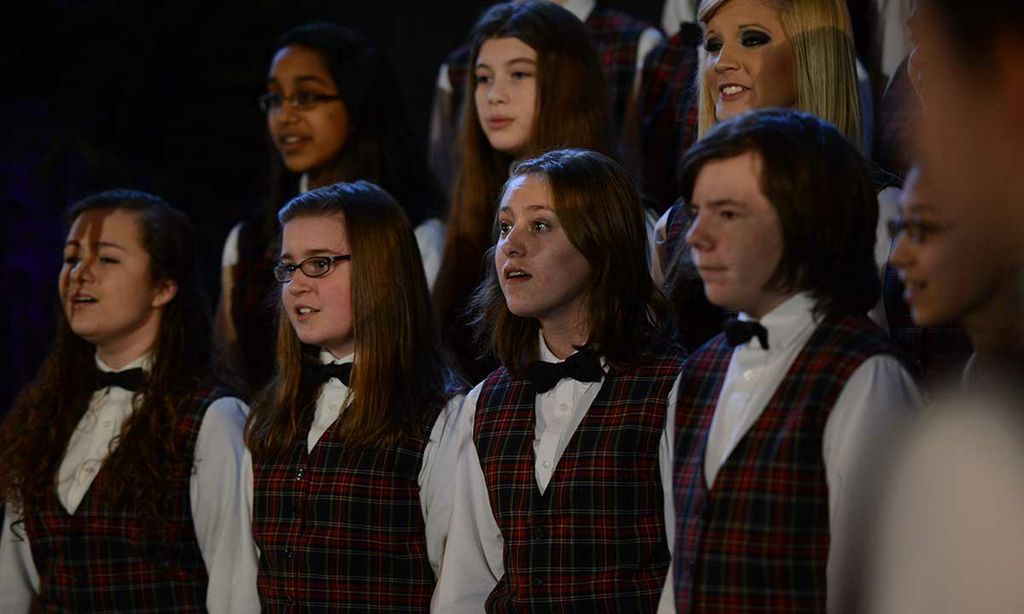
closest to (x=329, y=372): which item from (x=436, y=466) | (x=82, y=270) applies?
(x=436, y=466)

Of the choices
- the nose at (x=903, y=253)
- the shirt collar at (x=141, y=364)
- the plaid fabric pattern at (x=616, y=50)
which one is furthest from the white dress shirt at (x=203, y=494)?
the nose at (x=903, y=253)

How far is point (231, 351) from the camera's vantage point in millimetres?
3660

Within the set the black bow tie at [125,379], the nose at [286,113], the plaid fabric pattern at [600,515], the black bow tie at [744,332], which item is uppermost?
the nose at [286,113]

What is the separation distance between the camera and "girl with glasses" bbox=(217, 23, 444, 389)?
3590 mm

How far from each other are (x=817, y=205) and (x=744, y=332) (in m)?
0.22

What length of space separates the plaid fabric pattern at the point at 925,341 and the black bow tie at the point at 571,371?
534 mm

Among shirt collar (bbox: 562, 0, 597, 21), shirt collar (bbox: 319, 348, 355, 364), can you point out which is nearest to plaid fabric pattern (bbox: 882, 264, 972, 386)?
shirt collar (bbox: 319, 348, 355, 364)

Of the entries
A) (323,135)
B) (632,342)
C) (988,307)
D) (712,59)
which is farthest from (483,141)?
(988,307)

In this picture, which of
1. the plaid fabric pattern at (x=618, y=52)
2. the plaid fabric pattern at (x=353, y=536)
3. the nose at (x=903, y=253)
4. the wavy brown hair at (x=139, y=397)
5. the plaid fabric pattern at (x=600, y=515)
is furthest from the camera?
the plaid fabric pattern at (x=618, y=52)

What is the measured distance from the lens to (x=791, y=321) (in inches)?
80.1

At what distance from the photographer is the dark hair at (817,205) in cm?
200

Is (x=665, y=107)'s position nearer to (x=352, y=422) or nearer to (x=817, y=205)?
(x=352, y=422)

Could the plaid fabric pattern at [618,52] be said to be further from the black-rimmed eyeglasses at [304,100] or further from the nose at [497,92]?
the black-rimmed eyeglasses at [304,100]

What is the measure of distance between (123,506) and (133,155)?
71.8 inches
